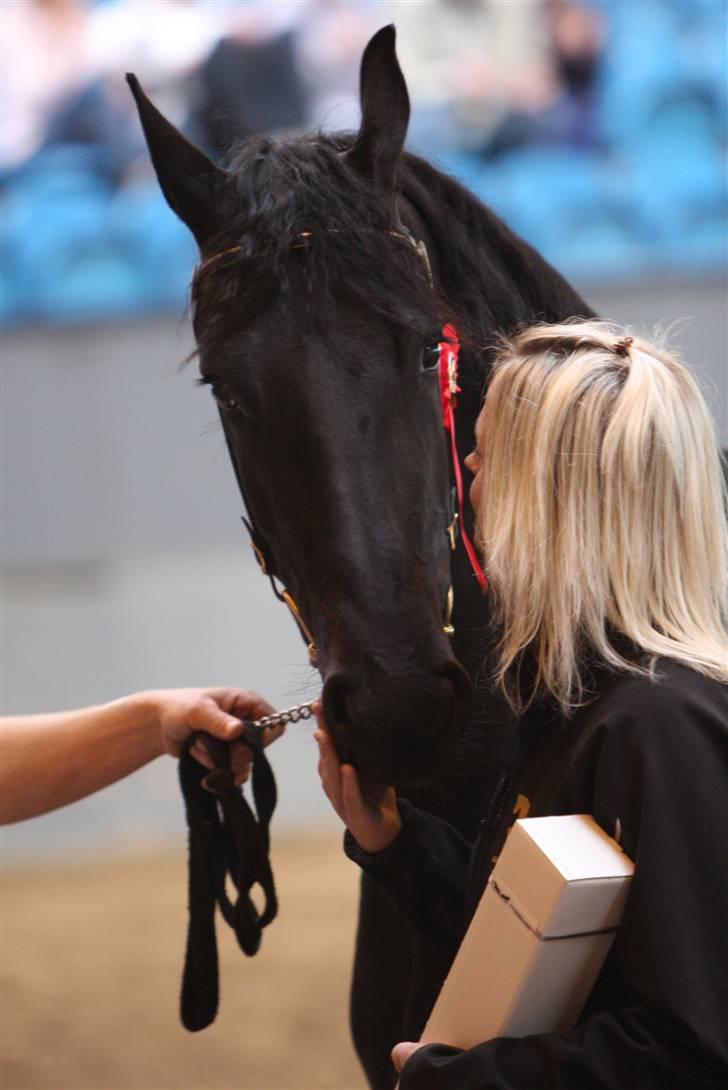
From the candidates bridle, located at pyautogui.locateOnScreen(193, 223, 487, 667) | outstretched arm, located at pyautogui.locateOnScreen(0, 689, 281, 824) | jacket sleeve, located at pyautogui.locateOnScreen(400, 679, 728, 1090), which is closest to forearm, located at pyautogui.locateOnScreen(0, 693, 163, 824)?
outstretched arm, located at pyautogui.locateOnScreen(0, 689, 281, 824)

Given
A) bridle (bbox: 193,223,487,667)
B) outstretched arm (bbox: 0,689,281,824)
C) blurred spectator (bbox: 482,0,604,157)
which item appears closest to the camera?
bridle (bbox: 193,223,487,667)

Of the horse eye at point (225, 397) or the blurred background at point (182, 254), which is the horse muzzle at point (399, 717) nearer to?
the horse eye at point (225, 397)

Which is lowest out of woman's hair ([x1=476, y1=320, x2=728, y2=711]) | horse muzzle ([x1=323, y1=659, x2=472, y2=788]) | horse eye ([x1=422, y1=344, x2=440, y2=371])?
horse muzzle ([x1=323, y1=659, x2=472, y2=788])

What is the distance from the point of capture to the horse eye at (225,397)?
3.72 ft

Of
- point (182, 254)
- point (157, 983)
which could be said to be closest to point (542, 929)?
point (157, 983)

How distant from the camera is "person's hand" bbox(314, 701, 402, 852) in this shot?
1.02m

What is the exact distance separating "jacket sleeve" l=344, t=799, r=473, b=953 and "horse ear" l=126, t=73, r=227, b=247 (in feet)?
2.11

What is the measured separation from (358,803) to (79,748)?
1.79 feet

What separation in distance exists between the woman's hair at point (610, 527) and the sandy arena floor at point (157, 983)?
1.66m

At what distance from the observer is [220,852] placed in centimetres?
131

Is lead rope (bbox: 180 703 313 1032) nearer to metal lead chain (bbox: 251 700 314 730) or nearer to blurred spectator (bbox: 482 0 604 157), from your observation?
metal lead chain (bbox: 251 700 314 730)

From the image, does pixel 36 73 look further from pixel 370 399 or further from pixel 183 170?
pixel 370 399

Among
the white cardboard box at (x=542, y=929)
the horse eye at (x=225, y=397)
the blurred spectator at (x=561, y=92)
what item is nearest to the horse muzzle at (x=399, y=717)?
the white cardboard box at (x=542, y=929)

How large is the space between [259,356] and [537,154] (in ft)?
10.9
